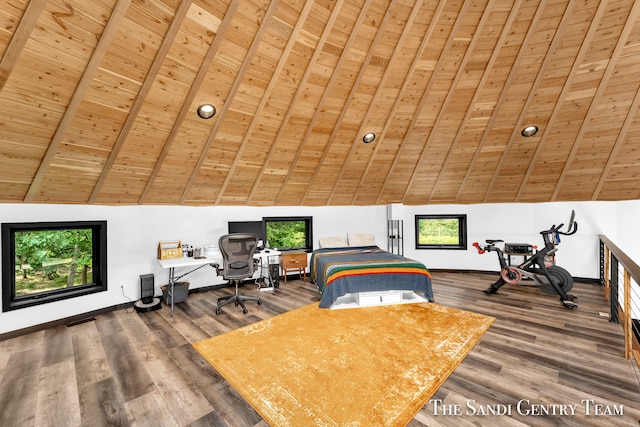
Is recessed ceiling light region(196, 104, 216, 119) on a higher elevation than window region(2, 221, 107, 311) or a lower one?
higher

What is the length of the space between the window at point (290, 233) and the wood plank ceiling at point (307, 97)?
1.92ft

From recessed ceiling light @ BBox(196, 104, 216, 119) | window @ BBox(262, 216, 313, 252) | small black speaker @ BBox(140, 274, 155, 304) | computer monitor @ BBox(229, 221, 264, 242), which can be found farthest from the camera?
window @ BBox(262, 216, 313, 252)

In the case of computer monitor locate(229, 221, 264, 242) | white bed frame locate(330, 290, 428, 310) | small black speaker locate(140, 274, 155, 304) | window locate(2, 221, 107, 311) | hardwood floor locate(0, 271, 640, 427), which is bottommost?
hardwood floor locate(0, 271, 640, 427)

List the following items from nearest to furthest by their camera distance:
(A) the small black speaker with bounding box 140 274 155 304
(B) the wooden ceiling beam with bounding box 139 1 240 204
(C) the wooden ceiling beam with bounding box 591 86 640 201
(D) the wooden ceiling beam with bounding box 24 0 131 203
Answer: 1. (D) the wooden ceiling beam with bounding box 24 0 131 203
2. (B) the wooden ceiling beam with bounding box 139 1 240 204
3. (C) the wooden ceiling beam with bounding box 591 86 640 201
4. (A) the small black speaker with bounding box 140 274 155 304

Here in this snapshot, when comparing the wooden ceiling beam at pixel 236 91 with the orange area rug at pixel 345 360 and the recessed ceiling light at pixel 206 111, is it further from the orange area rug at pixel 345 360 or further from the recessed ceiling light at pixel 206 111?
the orange area rug at pixel 345 360

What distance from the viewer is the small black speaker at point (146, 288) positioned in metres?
4.36

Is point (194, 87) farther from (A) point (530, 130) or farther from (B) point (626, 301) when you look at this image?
(A) point (530, 130)

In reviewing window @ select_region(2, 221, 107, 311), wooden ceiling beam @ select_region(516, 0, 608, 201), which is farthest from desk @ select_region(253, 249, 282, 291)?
wooden ceiling beam @ select_region(516, 0, 608, 201)

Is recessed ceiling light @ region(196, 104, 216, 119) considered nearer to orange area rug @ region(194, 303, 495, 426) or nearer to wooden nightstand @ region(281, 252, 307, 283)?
orange area rug @ region(194, 303, 495, 426)

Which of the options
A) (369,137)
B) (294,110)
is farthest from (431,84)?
(294,110)

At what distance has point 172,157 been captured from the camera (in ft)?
13.5

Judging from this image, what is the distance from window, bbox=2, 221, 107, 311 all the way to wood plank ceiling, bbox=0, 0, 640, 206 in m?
0.47

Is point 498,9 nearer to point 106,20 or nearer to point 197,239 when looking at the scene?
point 106,20

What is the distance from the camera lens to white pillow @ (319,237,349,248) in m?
6.43
